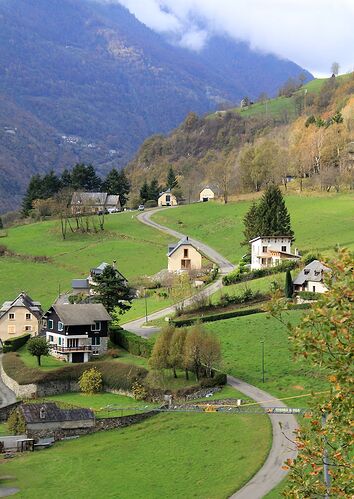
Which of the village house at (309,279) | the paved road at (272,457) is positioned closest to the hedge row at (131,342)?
the paved road at (272,457)

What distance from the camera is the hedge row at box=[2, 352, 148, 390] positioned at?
57.9 meters

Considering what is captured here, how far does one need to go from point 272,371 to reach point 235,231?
210 ft

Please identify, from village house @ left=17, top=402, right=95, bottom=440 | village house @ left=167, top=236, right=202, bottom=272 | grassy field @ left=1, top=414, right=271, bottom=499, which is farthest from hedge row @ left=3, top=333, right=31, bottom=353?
village house @ left=167, top=236, right=202, bottom=272

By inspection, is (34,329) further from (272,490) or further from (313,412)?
(313,412)

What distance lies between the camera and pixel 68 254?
365ft

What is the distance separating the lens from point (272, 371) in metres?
55.1

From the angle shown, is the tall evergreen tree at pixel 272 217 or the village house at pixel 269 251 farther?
the tall evergreen tree at pixel 272 217

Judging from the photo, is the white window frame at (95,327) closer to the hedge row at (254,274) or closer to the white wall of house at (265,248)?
the hedge row at (254,274)

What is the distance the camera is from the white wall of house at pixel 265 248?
88.8 meters

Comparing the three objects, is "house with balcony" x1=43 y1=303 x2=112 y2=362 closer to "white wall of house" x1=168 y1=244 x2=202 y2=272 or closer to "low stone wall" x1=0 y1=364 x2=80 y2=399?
"low stone wall" x1=0 y1=364 x2=80 y2=399

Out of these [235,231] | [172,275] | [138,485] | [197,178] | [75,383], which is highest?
[197,178]

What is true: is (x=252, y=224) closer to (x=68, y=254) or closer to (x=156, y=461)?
(x=68, y=254)

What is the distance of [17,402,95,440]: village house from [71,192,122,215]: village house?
84.9 m

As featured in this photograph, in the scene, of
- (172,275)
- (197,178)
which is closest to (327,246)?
(172,275)
